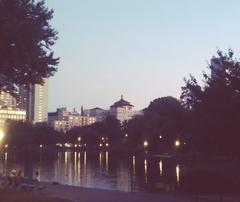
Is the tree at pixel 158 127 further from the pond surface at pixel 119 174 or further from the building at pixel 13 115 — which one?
the building at pixel 13 115

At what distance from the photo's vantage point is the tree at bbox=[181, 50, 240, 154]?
18.8m

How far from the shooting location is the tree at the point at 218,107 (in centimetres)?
1884

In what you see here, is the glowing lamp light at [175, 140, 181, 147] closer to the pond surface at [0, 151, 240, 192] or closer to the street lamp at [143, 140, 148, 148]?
the pond surface at [0, 151, 240, 192]

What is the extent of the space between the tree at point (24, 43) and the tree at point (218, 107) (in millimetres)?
6914

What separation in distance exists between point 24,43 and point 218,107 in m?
8.37

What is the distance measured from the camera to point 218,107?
20.5 meters

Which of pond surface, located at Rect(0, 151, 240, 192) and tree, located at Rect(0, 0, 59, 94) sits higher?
tree, located at Rect(0, 0, 59, 94)

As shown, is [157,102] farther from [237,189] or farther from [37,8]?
[37,8]

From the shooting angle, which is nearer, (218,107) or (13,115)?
(218,107)

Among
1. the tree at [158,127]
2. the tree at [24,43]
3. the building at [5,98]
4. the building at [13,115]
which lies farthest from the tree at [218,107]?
the building at [13,115]

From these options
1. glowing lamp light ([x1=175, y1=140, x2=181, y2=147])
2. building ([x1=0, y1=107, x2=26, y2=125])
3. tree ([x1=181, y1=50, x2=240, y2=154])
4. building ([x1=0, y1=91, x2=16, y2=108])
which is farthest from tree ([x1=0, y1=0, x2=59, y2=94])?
building ([x1=0, y1=107, x2=26, y2=125])

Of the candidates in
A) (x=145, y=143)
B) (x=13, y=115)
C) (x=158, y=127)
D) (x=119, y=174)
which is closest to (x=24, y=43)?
(x=119, y=174)

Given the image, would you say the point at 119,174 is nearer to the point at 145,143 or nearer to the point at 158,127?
the point at 158,127

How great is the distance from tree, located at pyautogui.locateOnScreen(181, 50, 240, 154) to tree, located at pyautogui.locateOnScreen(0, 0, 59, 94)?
22.7ft
